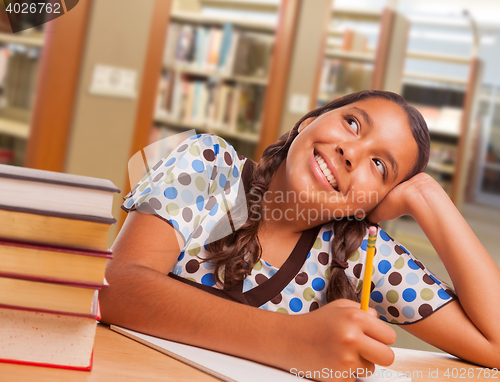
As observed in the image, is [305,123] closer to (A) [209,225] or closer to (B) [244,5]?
(A) [209,225]

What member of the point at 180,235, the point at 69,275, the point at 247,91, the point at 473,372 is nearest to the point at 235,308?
the point at 180,235

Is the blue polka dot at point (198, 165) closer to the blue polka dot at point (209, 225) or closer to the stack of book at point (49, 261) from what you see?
the blue polka dot at point (209, 225)

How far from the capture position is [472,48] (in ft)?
21.3

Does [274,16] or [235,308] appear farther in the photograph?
[274,16]

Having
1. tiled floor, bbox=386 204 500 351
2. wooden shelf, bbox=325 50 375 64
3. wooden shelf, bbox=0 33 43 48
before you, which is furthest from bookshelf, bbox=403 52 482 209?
wooden shelf, bbox=0 33 43 48

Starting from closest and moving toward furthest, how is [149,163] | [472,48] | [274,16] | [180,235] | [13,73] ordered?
[180,235] → [149,163] → [13,73] → [274,16] → [472,48]

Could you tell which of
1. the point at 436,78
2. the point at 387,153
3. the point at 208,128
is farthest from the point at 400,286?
the point at 436,78

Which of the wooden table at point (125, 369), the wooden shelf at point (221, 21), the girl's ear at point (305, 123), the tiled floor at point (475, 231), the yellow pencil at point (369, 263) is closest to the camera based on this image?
the wooden table at point (125, 369)

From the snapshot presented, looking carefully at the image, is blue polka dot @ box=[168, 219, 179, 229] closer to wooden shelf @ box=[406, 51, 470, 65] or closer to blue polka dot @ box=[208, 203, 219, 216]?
blue polka dot @ box=[208, 203, 219, 216]

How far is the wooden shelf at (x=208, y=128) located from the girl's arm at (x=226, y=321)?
284 cm

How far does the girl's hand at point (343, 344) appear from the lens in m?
0.66

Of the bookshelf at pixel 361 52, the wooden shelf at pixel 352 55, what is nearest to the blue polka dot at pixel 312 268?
the bookshelf at pixel 361 52

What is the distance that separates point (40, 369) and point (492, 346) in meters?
0.81

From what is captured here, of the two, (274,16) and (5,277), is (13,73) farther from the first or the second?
(5,277)
